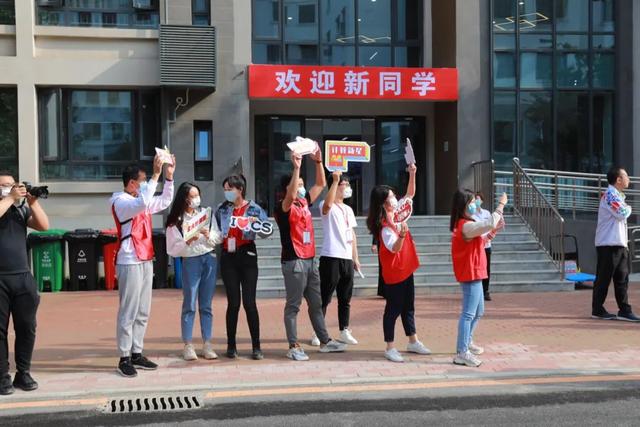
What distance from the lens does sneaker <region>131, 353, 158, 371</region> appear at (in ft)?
20.7

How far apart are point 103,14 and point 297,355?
11.1m

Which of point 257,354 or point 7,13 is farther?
point 7,13

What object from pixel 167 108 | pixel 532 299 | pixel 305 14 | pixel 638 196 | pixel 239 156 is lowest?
pixel 532 299

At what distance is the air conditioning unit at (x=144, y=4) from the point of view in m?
14.8

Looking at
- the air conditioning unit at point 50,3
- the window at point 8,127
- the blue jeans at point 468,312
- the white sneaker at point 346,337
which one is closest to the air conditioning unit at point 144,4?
the air conditioning unit at point 50,3

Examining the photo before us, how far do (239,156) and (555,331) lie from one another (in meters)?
8.82

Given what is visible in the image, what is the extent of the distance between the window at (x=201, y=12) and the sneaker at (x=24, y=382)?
10948mm

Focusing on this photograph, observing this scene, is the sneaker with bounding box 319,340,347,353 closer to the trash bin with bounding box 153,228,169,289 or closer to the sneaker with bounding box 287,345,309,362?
the sneaker with bounding box 287,345,309,362

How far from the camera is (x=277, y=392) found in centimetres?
555

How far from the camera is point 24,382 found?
18.5 ft

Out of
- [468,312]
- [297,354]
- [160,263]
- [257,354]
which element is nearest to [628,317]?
[468,312]

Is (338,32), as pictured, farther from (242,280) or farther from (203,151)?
(242,280)

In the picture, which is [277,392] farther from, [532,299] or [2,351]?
[532,299]

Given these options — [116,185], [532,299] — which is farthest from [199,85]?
[532,299]
